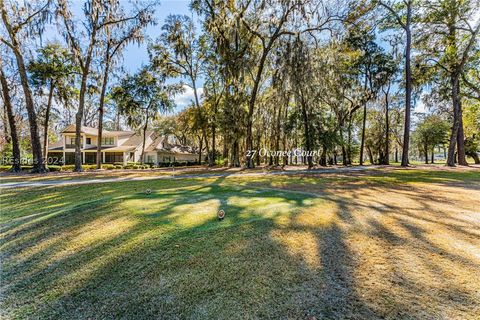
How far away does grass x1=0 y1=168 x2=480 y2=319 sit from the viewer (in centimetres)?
229

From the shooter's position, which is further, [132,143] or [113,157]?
[132,143]

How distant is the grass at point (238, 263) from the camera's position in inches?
90.2

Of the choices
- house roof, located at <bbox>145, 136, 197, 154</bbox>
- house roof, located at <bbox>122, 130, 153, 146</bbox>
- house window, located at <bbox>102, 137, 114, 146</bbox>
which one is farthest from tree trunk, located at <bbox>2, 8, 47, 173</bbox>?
house roof, located at <bbox>122, 130, 153, 146</bbox>

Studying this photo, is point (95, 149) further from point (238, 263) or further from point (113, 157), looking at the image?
point (238, 263)

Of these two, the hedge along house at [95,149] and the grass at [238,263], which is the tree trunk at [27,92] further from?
the hedge along house at [95,149]

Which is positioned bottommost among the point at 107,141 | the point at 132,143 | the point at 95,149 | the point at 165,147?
the point at 95,149

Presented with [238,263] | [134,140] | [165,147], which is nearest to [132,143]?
[134,140]

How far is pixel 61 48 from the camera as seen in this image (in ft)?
64.8

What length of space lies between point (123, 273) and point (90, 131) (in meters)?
37.0

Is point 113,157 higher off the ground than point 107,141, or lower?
lower

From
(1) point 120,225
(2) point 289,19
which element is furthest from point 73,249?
(2) point 289,19

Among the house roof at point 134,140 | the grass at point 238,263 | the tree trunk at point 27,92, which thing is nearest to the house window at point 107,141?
the house roof at point 134,140

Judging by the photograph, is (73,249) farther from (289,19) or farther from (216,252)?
(289,19)

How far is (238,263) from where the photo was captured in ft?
9.80
